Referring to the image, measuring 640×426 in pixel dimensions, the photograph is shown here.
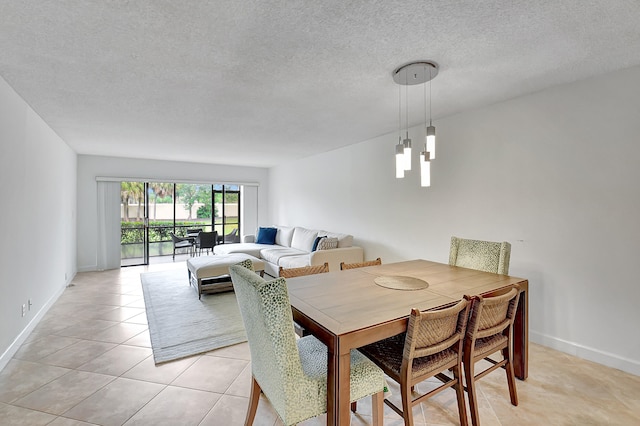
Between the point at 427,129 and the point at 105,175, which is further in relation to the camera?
the point at 105,175

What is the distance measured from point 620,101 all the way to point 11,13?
13.5 ft

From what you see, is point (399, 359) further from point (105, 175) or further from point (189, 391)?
point (105, 175)

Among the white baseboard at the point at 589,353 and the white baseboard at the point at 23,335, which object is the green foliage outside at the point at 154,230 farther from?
the white baseboard at the point at 589,353

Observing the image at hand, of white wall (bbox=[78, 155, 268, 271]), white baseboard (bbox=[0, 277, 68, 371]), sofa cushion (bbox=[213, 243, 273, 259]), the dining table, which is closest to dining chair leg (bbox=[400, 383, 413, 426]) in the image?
the dining table

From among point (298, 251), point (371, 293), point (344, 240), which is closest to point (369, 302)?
point (371, 293)

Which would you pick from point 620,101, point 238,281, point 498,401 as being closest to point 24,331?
point 238,281

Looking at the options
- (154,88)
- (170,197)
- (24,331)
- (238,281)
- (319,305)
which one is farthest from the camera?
(170,197)

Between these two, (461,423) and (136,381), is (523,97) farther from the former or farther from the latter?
(136,381)

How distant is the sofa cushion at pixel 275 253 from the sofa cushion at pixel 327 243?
0.86 meters

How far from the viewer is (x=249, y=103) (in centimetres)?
299

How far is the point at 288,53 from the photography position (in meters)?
2.01

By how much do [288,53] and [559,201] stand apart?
265 centimetres

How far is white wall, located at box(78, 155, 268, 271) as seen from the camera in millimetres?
5859

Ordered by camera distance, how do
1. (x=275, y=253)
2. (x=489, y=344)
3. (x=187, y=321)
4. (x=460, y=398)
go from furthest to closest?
(x=275, y=253)
(x=187, y=321)
(x=489, y=344)
(x=460, y=398)
